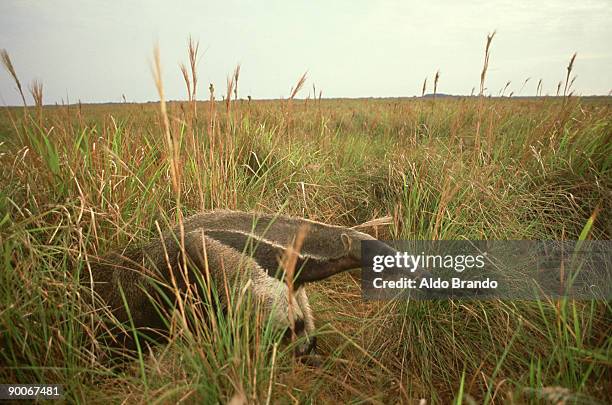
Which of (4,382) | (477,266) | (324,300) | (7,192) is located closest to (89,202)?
(7,192)

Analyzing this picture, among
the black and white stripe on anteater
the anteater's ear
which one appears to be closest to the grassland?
the black and white stripe on anteater

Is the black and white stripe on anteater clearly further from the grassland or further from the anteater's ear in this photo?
the grassland

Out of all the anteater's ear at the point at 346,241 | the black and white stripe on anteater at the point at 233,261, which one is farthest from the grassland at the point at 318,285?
the anteater's ear at the point at 346,241

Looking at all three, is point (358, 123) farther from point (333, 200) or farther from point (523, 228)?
point (523, 228)

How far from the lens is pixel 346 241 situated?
264 centimetres

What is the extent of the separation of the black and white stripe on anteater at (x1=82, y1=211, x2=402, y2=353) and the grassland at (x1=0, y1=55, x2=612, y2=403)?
0.19 metres

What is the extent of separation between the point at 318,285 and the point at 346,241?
1116mm

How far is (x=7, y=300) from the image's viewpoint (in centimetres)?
196

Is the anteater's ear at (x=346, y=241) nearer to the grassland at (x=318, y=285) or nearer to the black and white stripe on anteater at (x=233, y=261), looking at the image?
the black and white stripe on anteater at (x=233, y=261)

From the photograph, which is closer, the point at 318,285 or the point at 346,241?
the point at 346,241

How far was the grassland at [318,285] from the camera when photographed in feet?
5.60

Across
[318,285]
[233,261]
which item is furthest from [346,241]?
[318,285]

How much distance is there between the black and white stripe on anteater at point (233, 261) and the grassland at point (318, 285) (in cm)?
19

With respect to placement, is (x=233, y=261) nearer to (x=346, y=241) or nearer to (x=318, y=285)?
(x=346, y=241)
